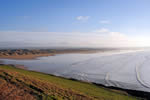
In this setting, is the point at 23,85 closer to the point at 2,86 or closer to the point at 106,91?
the point at 2,86

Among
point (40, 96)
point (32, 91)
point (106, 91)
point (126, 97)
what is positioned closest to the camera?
point (40, 96)

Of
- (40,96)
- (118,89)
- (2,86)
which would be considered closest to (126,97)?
(118,89)

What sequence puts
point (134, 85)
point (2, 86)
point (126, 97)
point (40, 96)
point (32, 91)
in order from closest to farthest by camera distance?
point (40, 96) → point (32, 91) → point (2, 86) → point (126, 97) → point (134, 85)

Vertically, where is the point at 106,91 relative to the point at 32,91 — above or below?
below

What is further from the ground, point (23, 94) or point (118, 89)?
point (23, 94)

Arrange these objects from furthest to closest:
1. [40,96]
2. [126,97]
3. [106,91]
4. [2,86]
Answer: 1. [106,91]
2. [126,97]
3. [2,86]
4. [40,96]

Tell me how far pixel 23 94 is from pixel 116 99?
691cm

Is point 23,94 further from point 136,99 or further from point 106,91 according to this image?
point 136,99

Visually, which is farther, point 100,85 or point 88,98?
point 100,85

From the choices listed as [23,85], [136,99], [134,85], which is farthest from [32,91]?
[134,85]

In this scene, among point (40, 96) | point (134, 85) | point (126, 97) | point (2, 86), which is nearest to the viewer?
point (40, 96)

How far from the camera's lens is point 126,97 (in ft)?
30.0

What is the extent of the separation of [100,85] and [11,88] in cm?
825

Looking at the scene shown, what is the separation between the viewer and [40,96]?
24.2 feet
